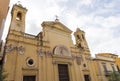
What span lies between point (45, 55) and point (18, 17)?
6.48 metres

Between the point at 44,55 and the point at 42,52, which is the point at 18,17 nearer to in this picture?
the point at 42,52

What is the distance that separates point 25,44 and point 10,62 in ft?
9.13

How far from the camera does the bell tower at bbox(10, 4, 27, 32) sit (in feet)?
44.8

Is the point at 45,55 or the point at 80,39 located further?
the point at 80,39

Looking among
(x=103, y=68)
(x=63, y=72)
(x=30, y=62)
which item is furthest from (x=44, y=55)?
(x=103, y=68)

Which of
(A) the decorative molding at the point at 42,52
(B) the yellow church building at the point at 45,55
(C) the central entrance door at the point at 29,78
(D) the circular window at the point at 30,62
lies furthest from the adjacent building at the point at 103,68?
(D) the circular window at the point at 30,62

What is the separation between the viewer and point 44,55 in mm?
14156

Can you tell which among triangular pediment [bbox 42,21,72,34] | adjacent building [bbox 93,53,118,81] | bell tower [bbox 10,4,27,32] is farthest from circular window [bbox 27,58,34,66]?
adjacent building [bbox 93,53,118,81]

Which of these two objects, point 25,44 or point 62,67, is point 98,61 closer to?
point 62,67

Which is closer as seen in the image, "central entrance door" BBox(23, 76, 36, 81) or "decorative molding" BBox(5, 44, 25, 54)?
"decorative molding" BBox(5, 44, 25, 54)

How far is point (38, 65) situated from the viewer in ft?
43.1

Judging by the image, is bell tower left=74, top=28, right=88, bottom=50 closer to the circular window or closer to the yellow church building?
the yellow church building

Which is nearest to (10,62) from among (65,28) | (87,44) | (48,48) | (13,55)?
(13,55)

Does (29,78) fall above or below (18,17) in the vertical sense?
below
